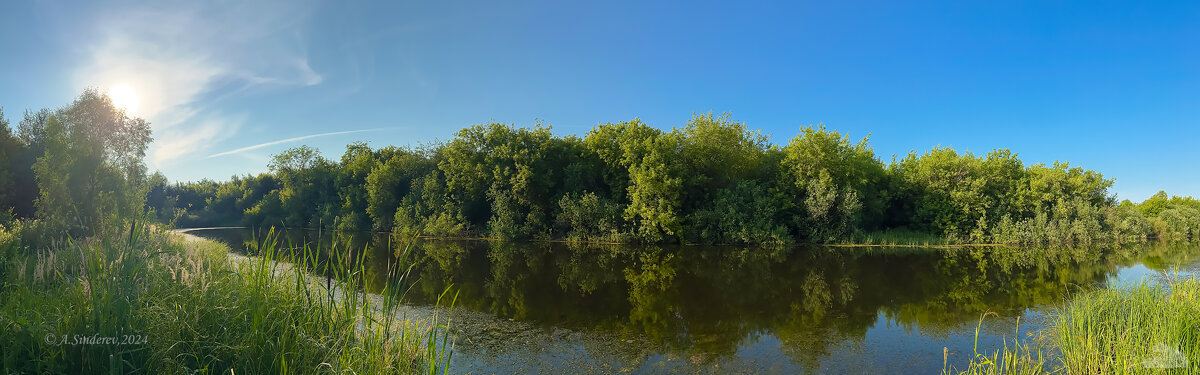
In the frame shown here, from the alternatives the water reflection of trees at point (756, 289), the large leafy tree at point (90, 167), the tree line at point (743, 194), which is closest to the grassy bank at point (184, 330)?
the water reflection of trees at point (756, 289)

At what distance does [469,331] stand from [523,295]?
3506 millimetres

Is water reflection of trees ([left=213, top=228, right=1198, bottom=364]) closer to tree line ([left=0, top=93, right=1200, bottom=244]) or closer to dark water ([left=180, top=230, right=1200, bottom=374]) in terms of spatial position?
A: dark water ([left=180, top=230, right=1200, bottom=374])

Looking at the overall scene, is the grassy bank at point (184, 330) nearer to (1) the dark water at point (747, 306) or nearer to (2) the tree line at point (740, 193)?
(1) the dark water at point (747, 306)

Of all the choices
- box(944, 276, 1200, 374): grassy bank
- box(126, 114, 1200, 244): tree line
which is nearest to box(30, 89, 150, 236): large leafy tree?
box(126, 114, 1200, 244): tree line

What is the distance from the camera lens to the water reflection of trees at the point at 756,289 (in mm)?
8581

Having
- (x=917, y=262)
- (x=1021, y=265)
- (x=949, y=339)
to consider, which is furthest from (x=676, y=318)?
(x=1021, y=265)

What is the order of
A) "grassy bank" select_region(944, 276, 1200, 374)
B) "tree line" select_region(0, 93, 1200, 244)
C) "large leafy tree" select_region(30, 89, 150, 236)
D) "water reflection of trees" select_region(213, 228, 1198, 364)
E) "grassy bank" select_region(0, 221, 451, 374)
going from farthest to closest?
1. "tree line" select_region(0, 93, 1200, 244)
2. "large leafy tree" select_region(30, 89, 150, 236)
3. "water reflection of trees" select_region(213, 228, 1198, 364)
4. "grassy bank" select_region(944, 276, 1200, 374)
5. "grassy bank" select_region(0, 221, 451, 374)

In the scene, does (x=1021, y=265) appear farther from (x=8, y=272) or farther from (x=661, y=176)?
(x=8, y=272)

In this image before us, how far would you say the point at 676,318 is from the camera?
9.43 m

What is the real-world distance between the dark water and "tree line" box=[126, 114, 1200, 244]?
21.6 feet

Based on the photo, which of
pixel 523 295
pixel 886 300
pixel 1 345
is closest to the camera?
pixel 1 345

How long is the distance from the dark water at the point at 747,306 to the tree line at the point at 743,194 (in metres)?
6.59

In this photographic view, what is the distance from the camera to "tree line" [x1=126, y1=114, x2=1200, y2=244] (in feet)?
88.2

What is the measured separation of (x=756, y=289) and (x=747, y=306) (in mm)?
2352
